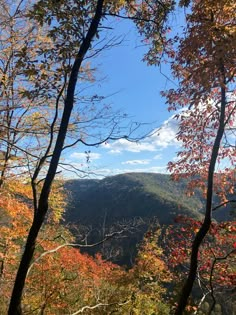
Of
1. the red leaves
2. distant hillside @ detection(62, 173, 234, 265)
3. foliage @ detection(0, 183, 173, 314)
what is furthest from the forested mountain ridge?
the red leaves

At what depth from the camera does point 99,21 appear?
4.39 meters

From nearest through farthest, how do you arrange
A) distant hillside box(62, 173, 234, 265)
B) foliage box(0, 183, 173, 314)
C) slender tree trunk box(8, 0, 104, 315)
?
slender tree trunk box(8, 0, 104, 315) → foliage box(0, 183, 173, 314) → distant hillside box(62, 173, 234, 265)

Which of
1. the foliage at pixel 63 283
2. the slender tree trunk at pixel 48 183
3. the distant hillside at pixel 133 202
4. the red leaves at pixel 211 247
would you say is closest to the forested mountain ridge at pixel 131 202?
the distant hillside at pixel 133 202

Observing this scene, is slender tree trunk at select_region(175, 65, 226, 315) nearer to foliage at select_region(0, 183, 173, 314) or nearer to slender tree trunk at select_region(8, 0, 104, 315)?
slender tree trunk at select_region(8, 0, 104, 315)

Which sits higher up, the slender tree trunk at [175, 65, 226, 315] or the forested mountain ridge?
the forested mountain ridge

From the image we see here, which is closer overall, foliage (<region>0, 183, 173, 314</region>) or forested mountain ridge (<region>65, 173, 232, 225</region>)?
foliage (<region>0, 183, 173, 314</region>)

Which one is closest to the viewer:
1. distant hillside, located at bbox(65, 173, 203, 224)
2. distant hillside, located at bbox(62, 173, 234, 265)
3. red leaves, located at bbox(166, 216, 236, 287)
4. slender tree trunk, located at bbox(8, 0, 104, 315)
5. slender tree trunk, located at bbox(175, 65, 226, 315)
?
slender tree trunk, located at bbox(8, 0, 104, 315)

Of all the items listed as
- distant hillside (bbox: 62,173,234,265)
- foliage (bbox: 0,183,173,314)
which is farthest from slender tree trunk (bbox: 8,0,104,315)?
distant hillside (bbox: 62,173,234,265)

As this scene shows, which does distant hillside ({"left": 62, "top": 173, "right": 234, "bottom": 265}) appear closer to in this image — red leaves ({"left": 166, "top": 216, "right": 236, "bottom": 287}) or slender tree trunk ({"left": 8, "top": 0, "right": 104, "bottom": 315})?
red leaves ({"left": 166, "top": 216, "right": 236, "bottom": 287})

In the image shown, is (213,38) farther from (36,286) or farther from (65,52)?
(36,286)

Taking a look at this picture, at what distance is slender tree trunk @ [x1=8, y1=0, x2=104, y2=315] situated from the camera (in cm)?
376

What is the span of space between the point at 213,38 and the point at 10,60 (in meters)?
5.25

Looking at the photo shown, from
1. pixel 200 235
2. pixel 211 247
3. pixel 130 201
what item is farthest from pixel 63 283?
pixel 130 201

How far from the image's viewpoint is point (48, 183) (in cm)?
402
